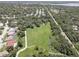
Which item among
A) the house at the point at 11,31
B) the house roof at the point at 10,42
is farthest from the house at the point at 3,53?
the house at the point at 11,31

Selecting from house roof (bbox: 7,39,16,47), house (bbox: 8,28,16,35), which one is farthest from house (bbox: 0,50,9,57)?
house (bbox: 8,28,16,35)

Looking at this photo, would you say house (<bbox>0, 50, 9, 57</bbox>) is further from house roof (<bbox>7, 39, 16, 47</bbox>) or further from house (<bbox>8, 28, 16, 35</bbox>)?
house (<bbox>8, 28, 16, 35</bbox>)

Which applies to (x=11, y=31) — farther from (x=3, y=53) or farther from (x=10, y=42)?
(x=3, y=53)

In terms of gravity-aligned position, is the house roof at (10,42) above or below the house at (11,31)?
below

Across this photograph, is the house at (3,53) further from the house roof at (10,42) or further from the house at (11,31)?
the house at (11,31)

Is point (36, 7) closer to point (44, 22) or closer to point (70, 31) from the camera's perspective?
point (44, 22)

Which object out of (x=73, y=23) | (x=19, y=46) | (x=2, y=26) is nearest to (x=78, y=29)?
(x=73, y=23)

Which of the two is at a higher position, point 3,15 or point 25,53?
point 3,15

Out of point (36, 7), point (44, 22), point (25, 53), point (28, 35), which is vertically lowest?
point (25, 53)
